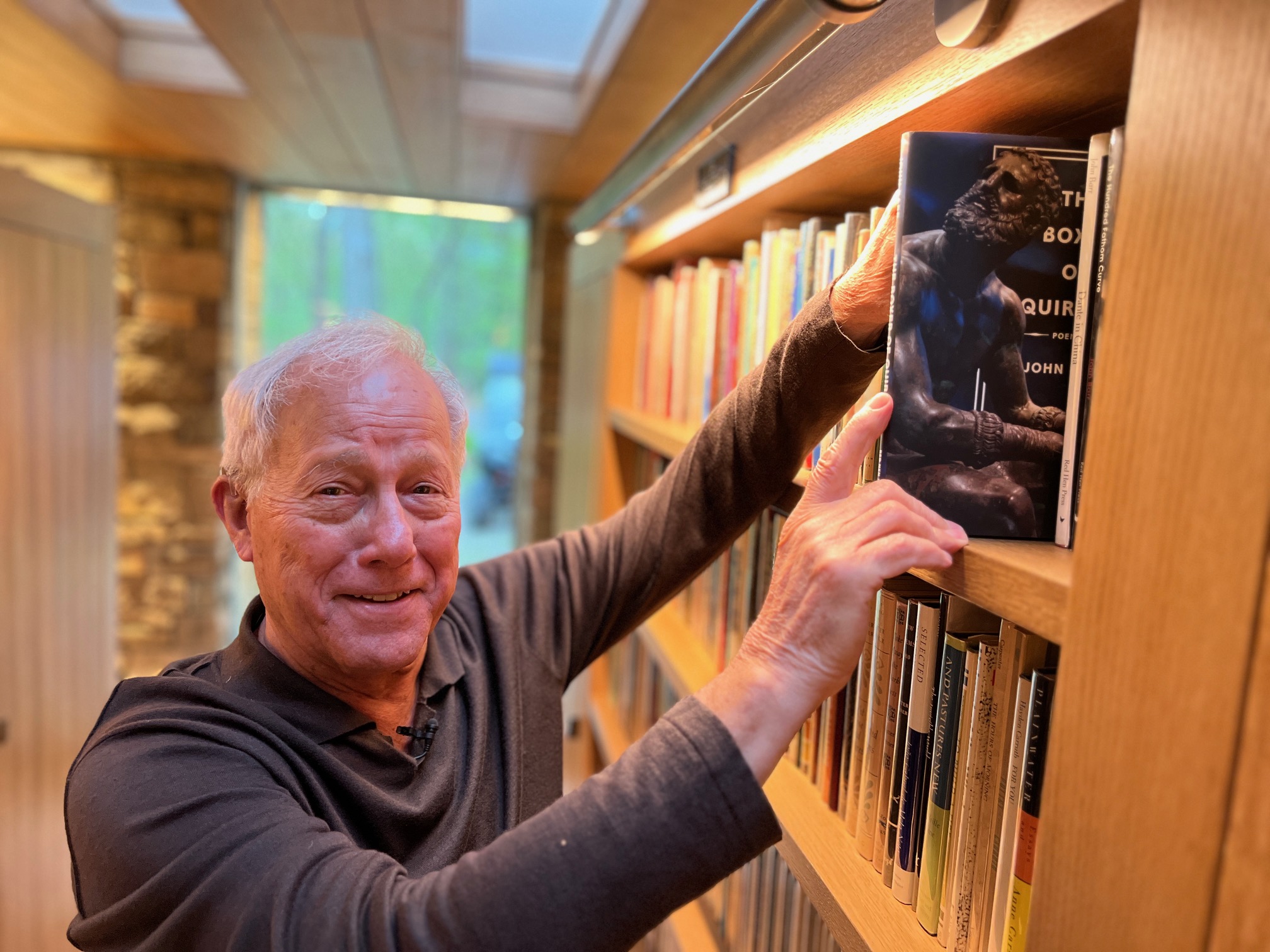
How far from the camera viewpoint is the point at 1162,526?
49 centimetres

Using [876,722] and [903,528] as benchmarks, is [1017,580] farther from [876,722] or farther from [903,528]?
[876,722]

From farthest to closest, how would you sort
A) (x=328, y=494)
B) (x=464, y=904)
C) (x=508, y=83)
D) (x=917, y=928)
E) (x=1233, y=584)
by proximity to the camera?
(x=508, y=83) → (x=328, y=494) → (x=917, y=928) → (x=464, y=904) → (x=1233, y=584)

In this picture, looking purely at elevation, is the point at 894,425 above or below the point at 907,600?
above

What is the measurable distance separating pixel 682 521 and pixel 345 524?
458 mm

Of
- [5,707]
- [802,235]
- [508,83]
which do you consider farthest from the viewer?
[508,83]

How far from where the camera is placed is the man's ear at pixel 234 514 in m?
1.07

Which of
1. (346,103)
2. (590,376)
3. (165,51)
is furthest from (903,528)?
(165,51)

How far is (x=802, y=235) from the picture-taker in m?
1.13

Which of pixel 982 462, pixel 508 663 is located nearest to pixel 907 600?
pixel 982 462

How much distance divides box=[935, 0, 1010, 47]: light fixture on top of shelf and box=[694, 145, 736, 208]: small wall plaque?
63 cm

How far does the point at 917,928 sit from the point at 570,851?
0.38 meters

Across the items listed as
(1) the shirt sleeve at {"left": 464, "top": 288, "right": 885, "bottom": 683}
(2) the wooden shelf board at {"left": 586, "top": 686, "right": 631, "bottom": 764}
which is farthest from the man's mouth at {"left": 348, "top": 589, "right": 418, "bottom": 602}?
(2) the wooden shelf board at {"left": 586, "top": 686, "right": 631, "bottom": 764}

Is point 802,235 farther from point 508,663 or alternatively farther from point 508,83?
point 508,83

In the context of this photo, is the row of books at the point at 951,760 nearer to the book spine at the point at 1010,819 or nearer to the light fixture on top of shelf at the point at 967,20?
the book spine at the point at 1010,819
